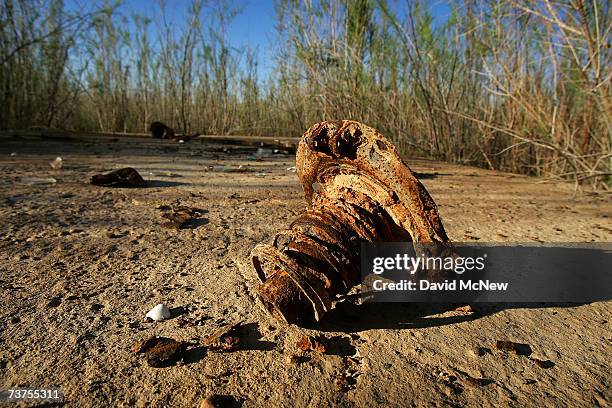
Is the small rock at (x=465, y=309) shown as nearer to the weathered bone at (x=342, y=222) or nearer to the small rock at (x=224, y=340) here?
the weathered bone at (x=342, y=222)

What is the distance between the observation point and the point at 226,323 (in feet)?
4.33

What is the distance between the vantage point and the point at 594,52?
9.39 ft

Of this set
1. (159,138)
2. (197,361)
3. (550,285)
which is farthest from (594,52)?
(159,138)

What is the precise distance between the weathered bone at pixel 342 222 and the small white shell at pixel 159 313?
32cm

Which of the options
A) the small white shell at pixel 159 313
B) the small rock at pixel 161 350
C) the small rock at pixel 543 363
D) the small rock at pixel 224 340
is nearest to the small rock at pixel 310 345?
the small rock at pixel 224 340

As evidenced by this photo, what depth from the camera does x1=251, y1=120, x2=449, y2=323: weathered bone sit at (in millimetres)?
1206

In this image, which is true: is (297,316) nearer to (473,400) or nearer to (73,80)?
(473,400)

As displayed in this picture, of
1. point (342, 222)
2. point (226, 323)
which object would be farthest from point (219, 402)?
point (342, 222)

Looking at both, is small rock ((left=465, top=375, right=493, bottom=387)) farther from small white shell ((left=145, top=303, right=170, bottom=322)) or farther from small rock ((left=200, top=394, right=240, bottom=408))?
small white shell ((left=145, top=303, right=170, bottom=322))

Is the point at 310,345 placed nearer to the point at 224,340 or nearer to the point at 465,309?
the point at 224,340

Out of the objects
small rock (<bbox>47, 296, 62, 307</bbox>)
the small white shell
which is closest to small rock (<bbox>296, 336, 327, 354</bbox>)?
the small white shell

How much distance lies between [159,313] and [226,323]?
210 mm

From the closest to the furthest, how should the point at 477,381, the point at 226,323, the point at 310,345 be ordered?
the point at 477,381, the point at 310,345, the point at 226,323

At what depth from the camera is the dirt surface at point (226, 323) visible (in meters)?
1.04
